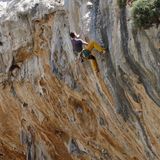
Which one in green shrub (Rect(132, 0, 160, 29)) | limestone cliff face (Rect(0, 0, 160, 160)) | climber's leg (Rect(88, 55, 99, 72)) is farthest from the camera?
climber's leg (Rect(88, 55, 99, 72))

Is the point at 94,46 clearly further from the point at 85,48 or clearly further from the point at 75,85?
the point at 75,85

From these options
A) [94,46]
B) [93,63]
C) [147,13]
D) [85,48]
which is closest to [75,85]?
[93,63]

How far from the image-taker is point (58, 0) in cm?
2177

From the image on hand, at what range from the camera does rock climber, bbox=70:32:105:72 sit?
728 inches

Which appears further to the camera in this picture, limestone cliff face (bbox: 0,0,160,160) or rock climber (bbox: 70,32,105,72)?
rock climber (bbox: 70,32,105,72)

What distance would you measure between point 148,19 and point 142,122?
4416 millimetres

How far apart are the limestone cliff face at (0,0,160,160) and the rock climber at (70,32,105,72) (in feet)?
0.77

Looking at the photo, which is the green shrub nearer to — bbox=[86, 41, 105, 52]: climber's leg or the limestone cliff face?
the limestone cliff face

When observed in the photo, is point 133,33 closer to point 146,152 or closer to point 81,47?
point 81,47

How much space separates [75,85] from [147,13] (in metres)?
6.10

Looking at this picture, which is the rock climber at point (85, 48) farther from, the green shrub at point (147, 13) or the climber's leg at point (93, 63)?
the green shrub at point (147, 13)

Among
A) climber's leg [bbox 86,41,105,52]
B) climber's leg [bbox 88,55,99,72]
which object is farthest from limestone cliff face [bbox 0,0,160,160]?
climber's leg [bbox 86,41,105,52]

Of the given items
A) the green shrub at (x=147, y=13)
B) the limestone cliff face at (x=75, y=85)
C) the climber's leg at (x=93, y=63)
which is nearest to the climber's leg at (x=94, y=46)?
the limestone cliff face at (x=75, y=85)

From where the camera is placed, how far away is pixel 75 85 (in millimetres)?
21734
